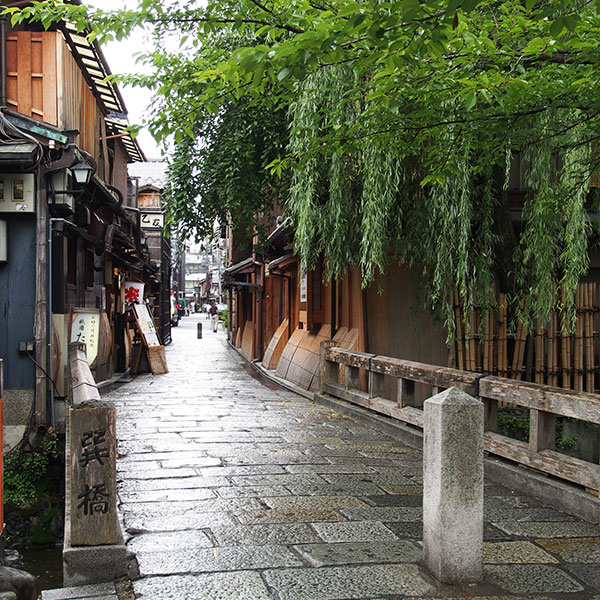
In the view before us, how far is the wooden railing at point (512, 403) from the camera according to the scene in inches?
253

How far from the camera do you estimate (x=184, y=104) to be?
8.09 m

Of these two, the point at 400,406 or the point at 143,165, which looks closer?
the point at 400,406

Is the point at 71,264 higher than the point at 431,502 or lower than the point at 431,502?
higher

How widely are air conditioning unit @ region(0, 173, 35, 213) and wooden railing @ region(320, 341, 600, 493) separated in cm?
637

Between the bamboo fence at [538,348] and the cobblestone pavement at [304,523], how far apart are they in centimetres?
251

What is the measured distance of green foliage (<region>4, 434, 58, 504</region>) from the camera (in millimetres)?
9703

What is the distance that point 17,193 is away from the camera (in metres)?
10.7

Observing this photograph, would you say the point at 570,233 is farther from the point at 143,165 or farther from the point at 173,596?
the point at 143,165

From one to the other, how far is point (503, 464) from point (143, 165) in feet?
124

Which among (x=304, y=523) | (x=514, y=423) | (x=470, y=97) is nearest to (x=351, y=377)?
(x=514, y=423)

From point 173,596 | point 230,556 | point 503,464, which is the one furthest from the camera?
point 503,464

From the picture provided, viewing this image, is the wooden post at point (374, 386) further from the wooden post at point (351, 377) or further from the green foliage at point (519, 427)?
the green foliage at point (519, 427)

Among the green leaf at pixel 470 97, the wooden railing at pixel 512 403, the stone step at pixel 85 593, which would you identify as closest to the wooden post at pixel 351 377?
the wooden railing at pixel 512 403

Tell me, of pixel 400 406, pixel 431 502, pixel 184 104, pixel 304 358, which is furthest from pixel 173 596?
pixel 304 358
